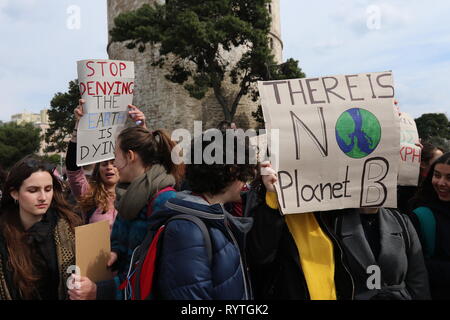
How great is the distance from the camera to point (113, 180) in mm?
2697

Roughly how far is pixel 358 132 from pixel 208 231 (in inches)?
31.1

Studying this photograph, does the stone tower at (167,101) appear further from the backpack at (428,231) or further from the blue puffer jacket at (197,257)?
the blue puffer jacket at (197,257)

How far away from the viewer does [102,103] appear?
2.71 metres

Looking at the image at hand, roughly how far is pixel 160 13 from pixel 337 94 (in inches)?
665

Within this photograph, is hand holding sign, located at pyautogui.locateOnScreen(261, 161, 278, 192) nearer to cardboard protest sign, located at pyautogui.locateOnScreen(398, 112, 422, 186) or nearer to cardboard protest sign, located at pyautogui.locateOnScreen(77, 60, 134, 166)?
cardboard protest sign, located at pyautogui.locateOnScreen(398, 112, 422, 186)

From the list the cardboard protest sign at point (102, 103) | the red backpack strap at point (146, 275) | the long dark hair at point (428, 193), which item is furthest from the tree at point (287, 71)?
the red backpack strap at point (146, 275)

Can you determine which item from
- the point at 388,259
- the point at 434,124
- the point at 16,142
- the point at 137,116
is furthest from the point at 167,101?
the point at 434,124

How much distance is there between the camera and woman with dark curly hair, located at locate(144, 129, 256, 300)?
4.56 ft

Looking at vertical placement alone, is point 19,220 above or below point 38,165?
below

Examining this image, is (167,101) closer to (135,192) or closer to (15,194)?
(15,194)

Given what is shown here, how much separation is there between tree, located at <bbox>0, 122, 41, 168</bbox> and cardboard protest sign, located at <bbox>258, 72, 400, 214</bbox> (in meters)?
39.7

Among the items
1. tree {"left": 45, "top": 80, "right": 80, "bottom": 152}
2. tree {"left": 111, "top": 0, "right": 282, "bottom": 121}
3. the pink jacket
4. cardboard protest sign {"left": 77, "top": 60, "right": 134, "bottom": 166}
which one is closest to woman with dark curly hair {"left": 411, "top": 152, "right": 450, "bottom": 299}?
the pink jacket

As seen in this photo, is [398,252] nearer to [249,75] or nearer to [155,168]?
[155,168]
